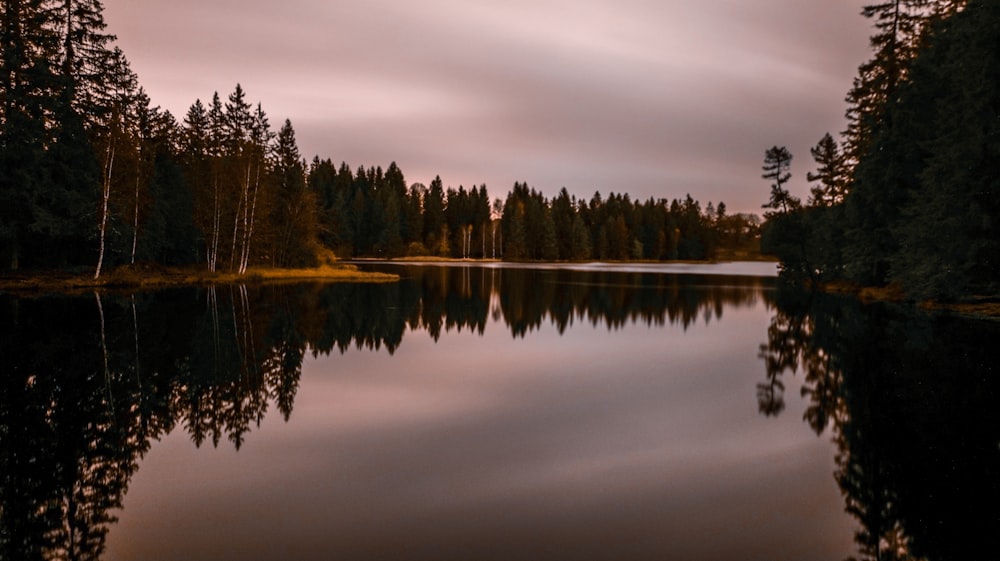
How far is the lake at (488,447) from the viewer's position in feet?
23.6

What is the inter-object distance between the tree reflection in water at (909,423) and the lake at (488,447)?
0.06 m

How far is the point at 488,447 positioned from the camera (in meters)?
10.9

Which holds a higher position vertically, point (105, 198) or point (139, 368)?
point (105, 198)

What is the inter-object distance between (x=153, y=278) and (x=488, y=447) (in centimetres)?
4365

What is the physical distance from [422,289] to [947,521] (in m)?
46.3

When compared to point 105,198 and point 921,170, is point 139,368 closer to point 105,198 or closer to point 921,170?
point 105,198

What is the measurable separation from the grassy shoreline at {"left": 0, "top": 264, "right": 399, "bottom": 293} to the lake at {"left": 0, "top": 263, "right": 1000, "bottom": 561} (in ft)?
56.8

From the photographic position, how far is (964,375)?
1569 centimetres

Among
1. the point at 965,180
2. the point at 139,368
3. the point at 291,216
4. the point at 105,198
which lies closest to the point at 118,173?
the point at 105,198

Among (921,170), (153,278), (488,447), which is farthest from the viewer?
(153,278)

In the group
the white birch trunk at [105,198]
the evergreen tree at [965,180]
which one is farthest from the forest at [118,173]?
the evergreen tree at [965,180]

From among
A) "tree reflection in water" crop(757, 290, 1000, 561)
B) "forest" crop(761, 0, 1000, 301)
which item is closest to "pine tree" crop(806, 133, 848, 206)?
"forest" crop(761, 0, 1000, 301)

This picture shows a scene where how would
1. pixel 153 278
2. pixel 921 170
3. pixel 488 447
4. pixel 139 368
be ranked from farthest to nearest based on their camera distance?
pixel 153 278
pixel 921 170
pixel 139 368
pixel 488 447

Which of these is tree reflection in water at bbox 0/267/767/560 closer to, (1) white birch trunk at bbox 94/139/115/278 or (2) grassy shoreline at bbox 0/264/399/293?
(2) grassy shoreline at bbox 0/264/399/293
